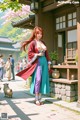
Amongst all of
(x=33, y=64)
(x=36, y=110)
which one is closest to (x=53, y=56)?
(x=33, y=64)

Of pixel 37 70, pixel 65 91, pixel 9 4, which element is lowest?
pixel 65 91

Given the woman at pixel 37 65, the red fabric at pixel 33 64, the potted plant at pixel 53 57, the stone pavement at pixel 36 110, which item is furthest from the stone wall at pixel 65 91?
the potted plant at pixel 53 57

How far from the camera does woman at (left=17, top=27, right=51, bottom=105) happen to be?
25.5 feet

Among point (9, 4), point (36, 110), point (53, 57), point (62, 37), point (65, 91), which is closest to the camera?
point (36, 110)

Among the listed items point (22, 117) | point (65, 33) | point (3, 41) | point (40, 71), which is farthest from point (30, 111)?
point (3, 41)

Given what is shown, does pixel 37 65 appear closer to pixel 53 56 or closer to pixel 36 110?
pixel 36 110

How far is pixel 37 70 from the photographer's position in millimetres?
7836

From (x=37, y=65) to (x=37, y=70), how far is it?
0.47ft

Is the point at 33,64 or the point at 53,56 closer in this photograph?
the point at 33,64

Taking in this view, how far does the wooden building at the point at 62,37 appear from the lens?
8766 mm

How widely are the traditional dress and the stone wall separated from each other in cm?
89

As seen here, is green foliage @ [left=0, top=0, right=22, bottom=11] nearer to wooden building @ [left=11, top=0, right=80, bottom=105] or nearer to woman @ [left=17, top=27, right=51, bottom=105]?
wooden building @ [left=11, top=0, right=80, bottom=105]

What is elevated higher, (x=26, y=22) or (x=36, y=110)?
(x=26, y=22)

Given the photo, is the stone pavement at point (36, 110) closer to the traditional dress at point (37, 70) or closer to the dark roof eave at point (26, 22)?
the traditional dress at point (37, 70)
